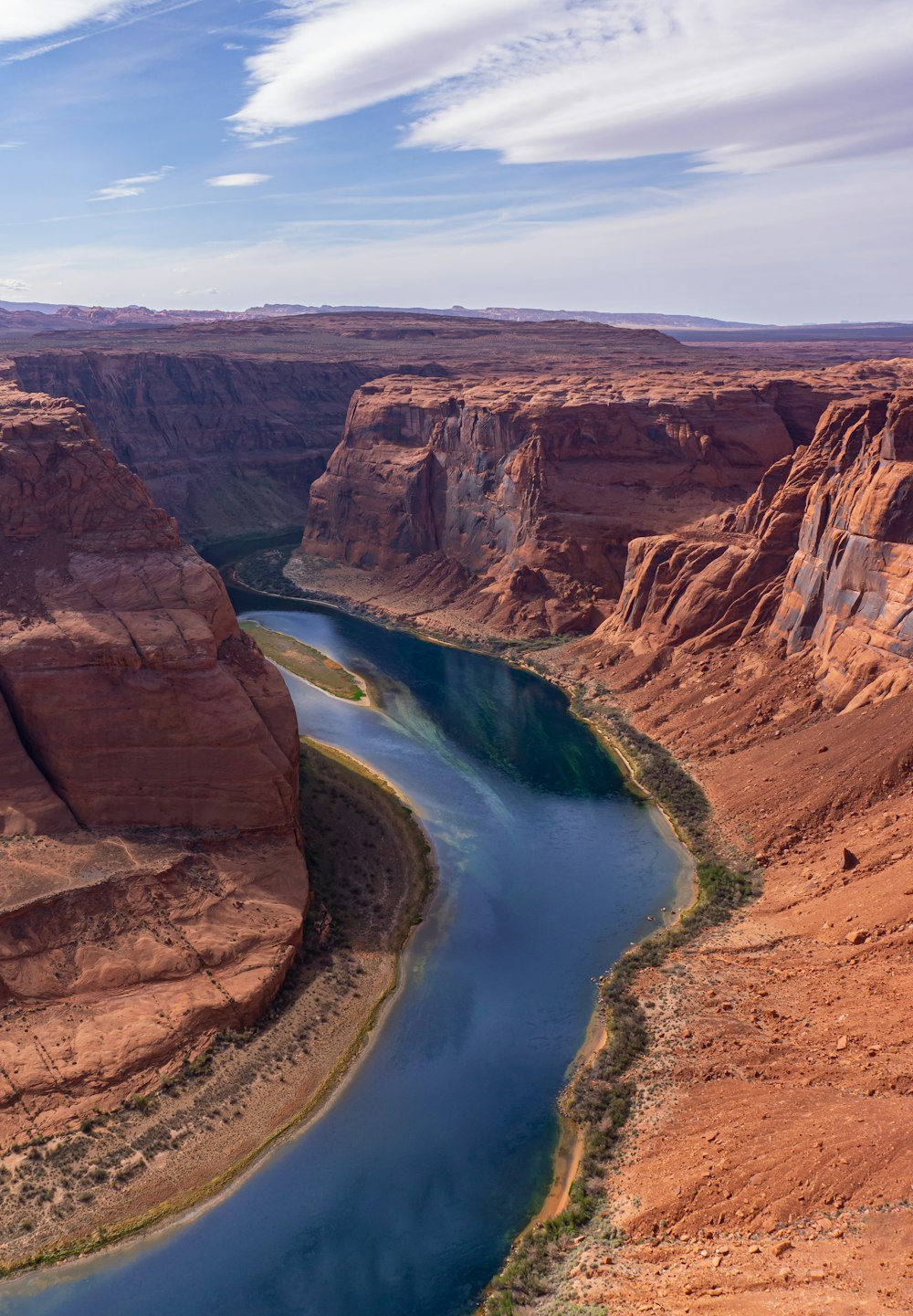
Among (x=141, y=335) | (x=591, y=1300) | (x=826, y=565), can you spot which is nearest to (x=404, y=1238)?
(x=591, y=1300)

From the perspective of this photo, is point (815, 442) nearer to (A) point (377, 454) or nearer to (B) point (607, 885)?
(B) point (607, 885)

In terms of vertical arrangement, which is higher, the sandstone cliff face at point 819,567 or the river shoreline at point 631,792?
the sandstone cliff face at point 819,567

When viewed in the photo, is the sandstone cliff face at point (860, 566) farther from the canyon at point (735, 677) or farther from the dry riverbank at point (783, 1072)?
the dry riverbank at point (783, 1072)

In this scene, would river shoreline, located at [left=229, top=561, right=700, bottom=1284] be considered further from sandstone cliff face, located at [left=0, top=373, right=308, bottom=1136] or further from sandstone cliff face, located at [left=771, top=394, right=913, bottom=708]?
sandstone cliff face, located at [left=0, top=373, right=308, bottom=1136]

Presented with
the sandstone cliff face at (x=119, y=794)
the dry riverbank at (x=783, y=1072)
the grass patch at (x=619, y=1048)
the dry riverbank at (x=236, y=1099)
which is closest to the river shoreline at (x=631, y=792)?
the grass patch at (x=619, y=1048)

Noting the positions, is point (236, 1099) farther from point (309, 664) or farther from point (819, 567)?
point (309, 664)

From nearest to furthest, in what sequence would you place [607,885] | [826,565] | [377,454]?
[607,885]
[826,565]
[377,454]

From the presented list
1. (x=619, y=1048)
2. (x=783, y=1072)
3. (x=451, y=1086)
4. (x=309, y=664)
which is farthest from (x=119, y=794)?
(x=309, y=664)
